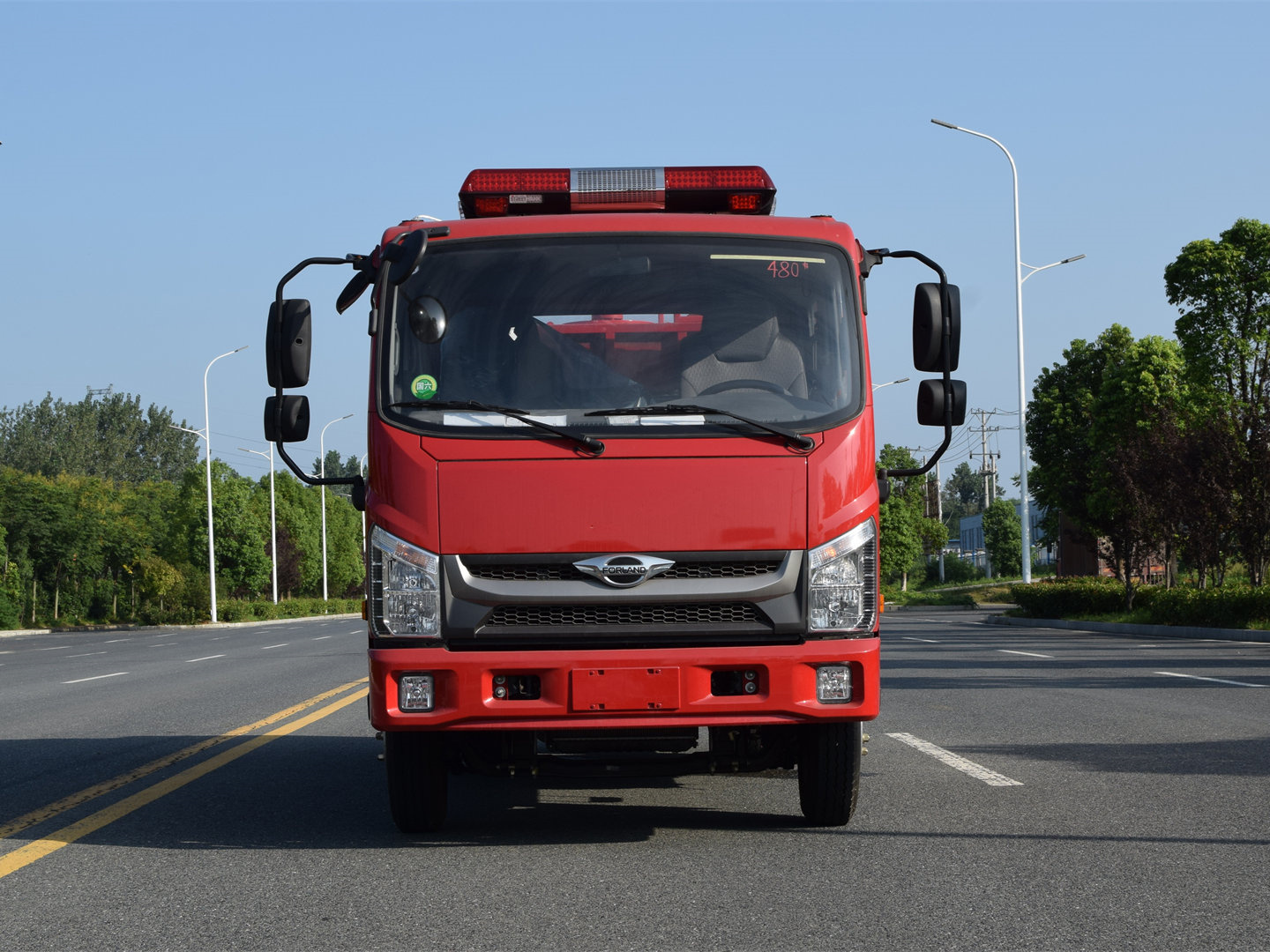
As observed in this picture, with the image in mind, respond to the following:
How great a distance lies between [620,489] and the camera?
5.35m

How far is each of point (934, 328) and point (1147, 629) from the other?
24.7 metres

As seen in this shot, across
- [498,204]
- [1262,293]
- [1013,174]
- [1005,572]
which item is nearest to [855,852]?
[498,204]

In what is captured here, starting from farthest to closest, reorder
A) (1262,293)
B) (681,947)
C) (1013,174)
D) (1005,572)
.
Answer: (1005,572)
(1013,174)
(1262,293)
(681,947)

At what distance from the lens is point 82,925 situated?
177 inches

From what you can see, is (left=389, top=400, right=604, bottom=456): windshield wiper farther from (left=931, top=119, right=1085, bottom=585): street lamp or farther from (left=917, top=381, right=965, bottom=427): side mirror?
(left=931, top=119, right=1085, bottom=585): street lamp

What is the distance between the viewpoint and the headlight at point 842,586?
5402 millimetres

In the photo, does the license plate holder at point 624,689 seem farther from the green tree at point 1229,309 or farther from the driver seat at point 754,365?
the green tree at point 1229,309

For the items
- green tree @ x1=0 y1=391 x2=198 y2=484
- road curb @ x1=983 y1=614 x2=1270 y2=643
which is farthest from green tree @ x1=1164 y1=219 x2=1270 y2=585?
green tree @ x1=0 y1=391 x2=198 y2=484

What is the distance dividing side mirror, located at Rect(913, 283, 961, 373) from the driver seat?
610mm

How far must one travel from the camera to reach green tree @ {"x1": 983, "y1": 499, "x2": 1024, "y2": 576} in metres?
108

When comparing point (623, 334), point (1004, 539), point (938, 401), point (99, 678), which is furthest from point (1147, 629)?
point (1004, 539)

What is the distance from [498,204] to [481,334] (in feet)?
3.91

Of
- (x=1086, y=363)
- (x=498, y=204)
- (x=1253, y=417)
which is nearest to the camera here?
(x=498, y=204)

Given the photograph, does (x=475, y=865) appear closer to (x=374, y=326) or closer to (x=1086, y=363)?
(x=374, y=326)
